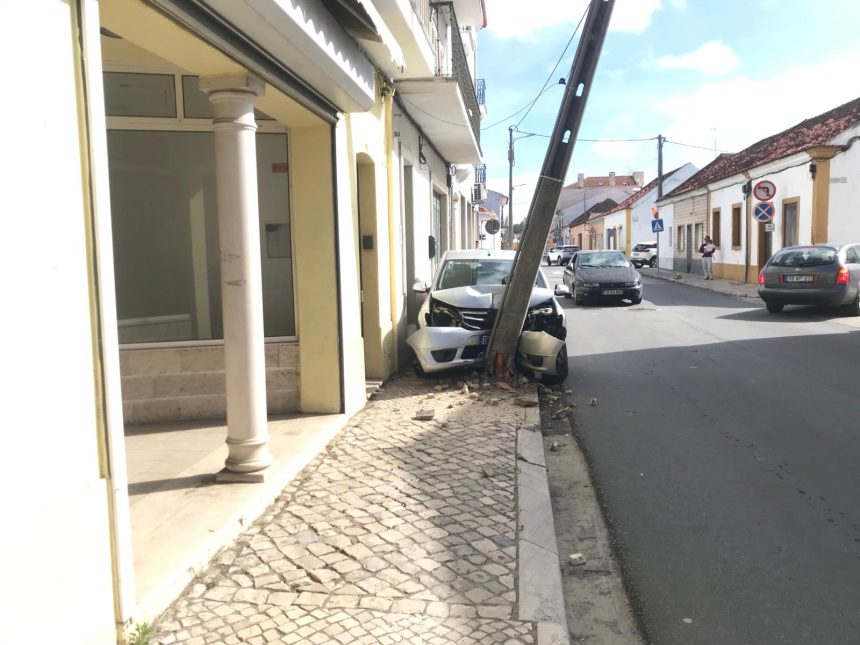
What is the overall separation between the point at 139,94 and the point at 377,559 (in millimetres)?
4835

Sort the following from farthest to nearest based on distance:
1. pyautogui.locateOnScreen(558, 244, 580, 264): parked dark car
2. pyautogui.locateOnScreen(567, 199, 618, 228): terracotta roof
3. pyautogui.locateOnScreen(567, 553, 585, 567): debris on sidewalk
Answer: pyautogui.locateOnScreen(567, 199, 618, 228): terracotta roof < pyautogui.locateOnScreen(558, 244, 580, 264): parked dark car < pyautogui.locateOnScreen(567, 553, 585, 567): debris on sidewalk

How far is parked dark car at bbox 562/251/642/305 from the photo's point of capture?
19.3 m

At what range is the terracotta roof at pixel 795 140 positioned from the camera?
21969mm

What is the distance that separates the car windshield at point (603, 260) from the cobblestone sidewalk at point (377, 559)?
1510cm

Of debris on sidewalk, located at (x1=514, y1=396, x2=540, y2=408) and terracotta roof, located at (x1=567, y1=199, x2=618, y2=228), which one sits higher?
terracotta roof, located at (x1=567, y1=199, x2=618, y2=228)

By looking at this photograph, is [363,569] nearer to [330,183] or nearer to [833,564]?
[833,564]

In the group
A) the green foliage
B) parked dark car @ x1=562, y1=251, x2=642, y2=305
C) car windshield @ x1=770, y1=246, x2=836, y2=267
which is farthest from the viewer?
parked dark car @ x1=562, y1=251, x2=642, y2=305

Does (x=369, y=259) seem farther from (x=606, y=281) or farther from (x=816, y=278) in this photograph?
(x=606, y=281)

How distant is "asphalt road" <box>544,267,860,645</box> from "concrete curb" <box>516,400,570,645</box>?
0.40 meters

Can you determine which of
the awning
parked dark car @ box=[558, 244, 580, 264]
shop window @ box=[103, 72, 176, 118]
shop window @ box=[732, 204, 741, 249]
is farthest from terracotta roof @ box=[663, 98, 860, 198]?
parked dark car @ box=[558, 244, 580, 264]

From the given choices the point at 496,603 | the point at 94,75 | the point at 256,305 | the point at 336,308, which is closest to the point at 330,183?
the point at 336,308

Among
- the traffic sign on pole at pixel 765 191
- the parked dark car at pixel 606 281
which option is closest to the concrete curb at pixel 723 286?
the traffic sign on pole at pixel 765 191

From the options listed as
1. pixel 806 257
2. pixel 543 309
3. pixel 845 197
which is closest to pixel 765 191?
pixel 845 197

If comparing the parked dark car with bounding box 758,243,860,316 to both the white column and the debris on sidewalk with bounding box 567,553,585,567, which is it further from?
the white column
